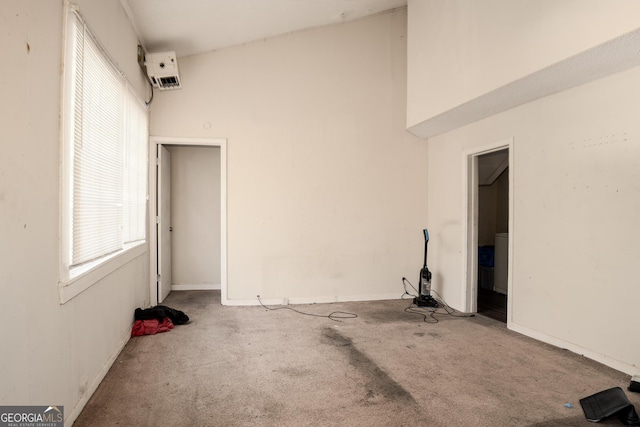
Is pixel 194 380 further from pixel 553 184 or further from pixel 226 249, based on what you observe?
pixel 553 184

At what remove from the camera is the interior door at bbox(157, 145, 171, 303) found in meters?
4.61

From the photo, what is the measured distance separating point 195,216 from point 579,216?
16.0 ft

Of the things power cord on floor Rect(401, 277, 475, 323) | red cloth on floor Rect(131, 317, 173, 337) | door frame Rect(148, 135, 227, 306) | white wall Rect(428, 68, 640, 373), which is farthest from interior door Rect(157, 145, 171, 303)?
white wall Rect(428, 68, 640, 373)

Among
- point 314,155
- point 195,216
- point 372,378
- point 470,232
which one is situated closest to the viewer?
point 372,378

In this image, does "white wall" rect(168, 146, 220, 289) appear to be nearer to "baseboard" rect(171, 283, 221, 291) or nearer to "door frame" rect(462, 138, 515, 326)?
"baseboard" rect(171, 283, 221, 291)

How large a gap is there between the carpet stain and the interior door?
2.55 m

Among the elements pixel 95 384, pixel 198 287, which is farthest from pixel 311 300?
pixel 95 384

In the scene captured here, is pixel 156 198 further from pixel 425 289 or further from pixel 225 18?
pixel 425 289

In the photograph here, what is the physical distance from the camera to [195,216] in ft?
18.1

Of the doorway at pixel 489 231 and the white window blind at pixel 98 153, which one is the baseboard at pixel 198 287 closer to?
the white window blind at pixel 98 153

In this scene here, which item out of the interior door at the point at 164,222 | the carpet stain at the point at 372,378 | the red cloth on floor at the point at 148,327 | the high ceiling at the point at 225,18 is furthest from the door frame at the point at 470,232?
the interior door at the point at 164,222

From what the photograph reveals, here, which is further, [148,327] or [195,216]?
[195,216]

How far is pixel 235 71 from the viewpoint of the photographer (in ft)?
15.0

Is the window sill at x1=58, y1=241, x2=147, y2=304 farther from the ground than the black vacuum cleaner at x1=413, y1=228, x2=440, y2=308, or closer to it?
farther from the ground
